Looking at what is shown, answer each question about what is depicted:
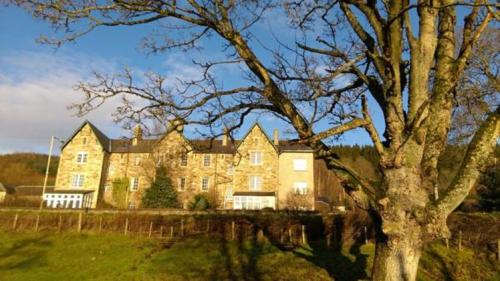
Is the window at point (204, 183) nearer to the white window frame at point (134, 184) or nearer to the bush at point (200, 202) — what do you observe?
the bush at point (200, 202)

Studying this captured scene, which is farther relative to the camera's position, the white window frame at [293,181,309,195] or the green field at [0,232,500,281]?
the white window frame at [293,181,309,195]

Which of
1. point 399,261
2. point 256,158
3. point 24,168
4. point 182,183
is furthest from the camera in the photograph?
point 24,168

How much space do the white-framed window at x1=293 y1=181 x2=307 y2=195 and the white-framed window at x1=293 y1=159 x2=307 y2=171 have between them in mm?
1576

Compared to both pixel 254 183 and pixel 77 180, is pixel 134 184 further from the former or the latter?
pixel 254 183

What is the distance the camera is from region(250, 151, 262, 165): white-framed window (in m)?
43.6

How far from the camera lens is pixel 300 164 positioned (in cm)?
4378

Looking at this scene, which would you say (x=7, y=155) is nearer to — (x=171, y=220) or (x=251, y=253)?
(x=171, y=220)

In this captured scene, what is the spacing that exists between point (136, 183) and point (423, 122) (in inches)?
→ 1718

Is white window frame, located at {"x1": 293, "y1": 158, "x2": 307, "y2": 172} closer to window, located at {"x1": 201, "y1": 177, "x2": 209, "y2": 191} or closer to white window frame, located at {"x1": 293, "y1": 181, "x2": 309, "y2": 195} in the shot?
white window frame, located at {"x1": 293, "y1": 181, "x2": 309, "y2": 195}

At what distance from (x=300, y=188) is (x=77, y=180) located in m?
25.4

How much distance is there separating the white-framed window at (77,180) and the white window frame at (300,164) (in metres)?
24.2

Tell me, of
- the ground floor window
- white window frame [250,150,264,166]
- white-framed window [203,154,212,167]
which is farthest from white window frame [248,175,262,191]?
white-framed window [203,154,212,167]

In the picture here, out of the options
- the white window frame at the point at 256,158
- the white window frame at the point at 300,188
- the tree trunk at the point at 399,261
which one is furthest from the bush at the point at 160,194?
the tree trunk at the point at 399,261

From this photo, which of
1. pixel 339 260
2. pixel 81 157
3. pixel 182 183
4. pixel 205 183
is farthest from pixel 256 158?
pixel 339 260
